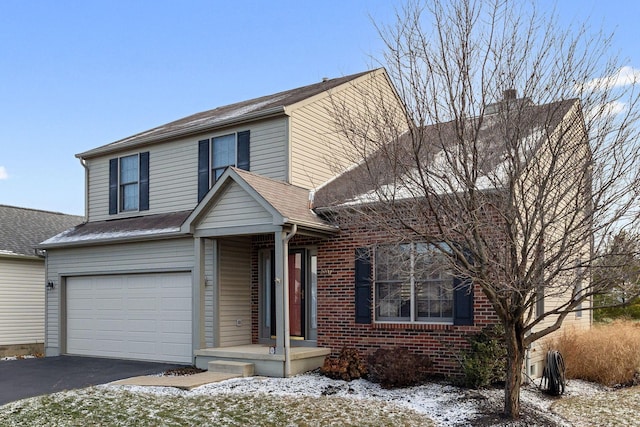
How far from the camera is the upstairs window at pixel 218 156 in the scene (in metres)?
14.6

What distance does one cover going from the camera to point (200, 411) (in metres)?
8.95

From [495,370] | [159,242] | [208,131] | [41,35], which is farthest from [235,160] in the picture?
[495,370]

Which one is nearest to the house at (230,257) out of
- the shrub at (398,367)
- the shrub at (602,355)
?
the shrub at (398,367)

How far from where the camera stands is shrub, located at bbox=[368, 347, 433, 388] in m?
10.6

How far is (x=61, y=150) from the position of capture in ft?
62.8

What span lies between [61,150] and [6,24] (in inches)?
187

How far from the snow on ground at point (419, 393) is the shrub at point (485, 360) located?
0.20m

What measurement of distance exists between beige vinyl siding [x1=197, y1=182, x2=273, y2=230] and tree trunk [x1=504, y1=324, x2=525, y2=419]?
5.13m

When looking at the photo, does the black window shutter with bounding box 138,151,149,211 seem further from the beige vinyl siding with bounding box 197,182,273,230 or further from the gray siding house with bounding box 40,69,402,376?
the beige vinyl siding with bounding box 197,182,273,230

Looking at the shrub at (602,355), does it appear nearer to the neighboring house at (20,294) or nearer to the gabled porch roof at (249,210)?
the gabled porch roof at (249,210)

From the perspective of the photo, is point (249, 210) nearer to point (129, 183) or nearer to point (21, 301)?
point (129, 183)

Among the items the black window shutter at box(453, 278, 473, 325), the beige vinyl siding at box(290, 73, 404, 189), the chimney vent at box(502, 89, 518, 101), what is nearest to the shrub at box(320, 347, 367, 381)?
the black window shutter at box(453, 278, 473, 325)

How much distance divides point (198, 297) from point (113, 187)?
17.4 ft

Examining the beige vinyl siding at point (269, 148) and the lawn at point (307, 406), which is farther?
the beige vinyl siding at point (269, 148)
